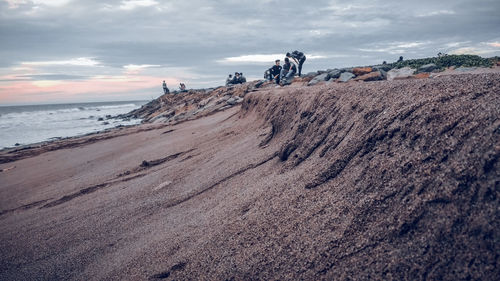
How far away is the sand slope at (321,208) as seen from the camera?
1.92 metres

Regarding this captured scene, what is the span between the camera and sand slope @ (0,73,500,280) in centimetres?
192

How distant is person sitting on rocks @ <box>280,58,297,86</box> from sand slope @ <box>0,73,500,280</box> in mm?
8624

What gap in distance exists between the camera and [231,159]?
531 cm

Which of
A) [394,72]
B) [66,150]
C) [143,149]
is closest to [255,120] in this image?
[143,149]

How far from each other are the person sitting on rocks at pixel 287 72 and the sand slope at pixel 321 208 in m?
8.62

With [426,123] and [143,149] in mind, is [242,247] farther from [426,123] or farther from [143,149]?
[143,149]

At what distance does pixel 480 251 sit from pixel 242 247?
169 cm

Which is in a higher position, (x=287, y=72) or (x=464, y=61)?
(x=287, y=72)

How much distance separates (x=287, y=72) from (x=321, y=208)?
1316cm

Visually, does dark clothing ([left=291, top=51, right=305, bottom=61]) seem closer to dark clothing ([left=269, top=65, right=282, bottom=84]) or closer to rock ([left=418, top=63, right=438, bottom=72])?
dark clothing ([left=269, top=65, right=282, bottom=84])

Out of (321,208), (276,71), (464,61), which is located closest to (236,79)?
(276,71)

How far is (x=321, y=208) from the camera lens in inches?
104

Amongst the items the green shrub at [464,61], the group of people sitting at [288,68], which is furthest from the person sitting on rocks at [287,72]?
the green shrub at [464,61]

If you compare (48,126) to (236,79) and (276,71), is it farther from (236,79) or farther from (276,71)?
(276,71)
